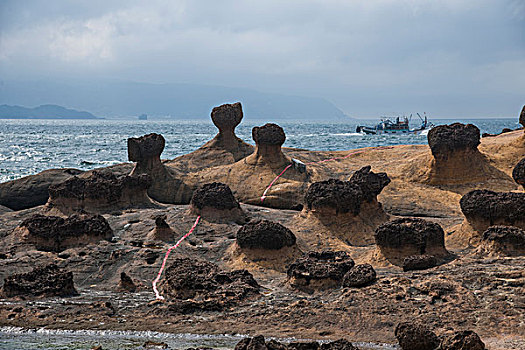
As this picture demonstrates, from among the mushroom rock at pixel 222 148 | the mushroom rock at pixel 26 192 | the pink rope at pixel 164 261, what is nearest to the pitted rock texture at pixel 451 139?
the mushroom rock at pixel 222 148

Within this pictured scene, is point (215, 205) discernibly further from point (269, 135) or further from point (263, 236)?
point (269, 135)

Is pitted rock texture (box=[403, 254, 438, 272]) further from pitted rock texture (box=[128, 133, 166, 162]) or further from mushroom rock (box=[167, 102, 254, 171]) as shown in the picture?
mushroom rock (box=[167, 102, 254, 171])

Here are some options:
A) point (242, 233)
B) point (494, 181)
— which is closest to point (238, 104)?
point (494, 181)

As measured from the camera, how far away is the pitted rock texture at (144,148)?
1888cm

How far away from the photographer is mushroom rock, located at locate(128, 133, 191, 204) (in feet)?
62.0

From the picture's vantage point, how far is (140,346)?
704 cm

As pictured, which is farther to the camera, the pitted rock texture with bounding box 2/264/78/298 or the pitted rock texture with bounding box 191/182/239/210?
the pitted rock texture with bounding box 191/182/239/210

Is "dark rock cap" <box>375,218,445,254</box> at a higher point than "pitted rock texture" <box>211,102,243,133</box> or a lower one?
lower

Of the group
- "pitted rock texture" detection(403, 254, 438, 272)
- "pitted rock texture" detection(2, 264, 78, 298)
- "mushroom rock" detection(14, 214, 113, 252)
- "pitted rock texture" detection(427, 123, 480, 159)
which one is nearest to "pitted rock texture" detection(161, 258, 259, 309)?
"pitted rock texture" detection(2, 264, 78, 298)

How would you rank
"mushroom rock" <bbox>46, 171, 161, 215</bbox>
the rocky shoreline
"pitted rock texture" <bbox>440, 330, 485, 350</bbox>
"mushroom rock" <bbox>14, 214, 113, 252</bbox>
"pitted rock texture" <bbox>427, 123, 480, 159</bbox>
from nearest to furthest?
1. "pitted rock texture" <bbox>440, 330, 485, 350</bbox>
2. the rocky shoreline
3. "mushroom rock" <bbox>14, 214, 113, 252</bbox>
4. "mushroom rock" <bbox>46, 171, 161, 215</bbox>
5. "pitted rock texture" <bbox>427, 123, 480, 159</bbox>

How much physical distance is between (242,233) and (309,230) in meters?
2.02

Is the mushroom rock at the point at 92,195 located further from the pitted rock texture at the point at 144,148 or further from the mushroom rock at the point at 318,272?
the mushroom rock at the point at 318,272

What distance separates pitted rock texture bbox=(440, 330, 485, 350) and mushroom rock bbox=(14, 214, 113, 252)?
794 cm

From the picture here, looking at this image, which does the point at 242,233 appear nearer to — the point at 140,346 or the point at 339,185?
the point at 339,185
